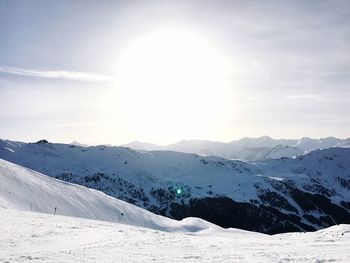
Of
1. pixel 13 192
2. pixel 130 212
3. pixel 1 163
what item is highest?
pixel 1 163

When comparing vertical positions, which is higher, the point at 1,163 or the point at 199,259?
the point at 1,163

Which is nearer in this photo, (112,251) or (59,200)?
(112,251)

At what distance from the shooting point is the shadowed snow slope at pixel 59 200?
51.2 m

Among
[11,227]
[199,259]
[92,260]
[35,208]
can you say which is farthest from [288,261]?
[35,208]

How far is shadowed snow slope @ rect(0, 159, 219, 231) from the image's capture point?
51.2 meters

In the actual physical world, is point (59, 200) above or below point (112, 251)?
below

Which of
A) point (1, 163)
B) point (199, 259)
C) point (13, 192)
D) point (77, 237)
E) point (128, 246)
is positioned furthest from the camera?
point (1, 163)

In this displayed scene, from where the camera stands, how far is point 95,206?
68.5 meters

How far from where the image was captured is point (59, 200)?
60875 mm

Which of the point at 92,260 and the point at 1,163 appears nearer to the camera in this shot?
the point at 92,260

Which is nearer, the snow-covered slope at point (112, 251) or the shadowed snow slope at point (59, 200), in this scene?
the snow-covered slope at point (112, 251)

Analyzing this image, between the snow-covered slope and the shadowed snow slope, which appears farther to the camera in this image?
the shadowed snow slope

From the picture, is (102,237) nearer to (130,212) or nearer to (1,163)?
(1,163)

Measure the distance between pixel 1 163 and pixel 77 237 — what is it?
39882mm
